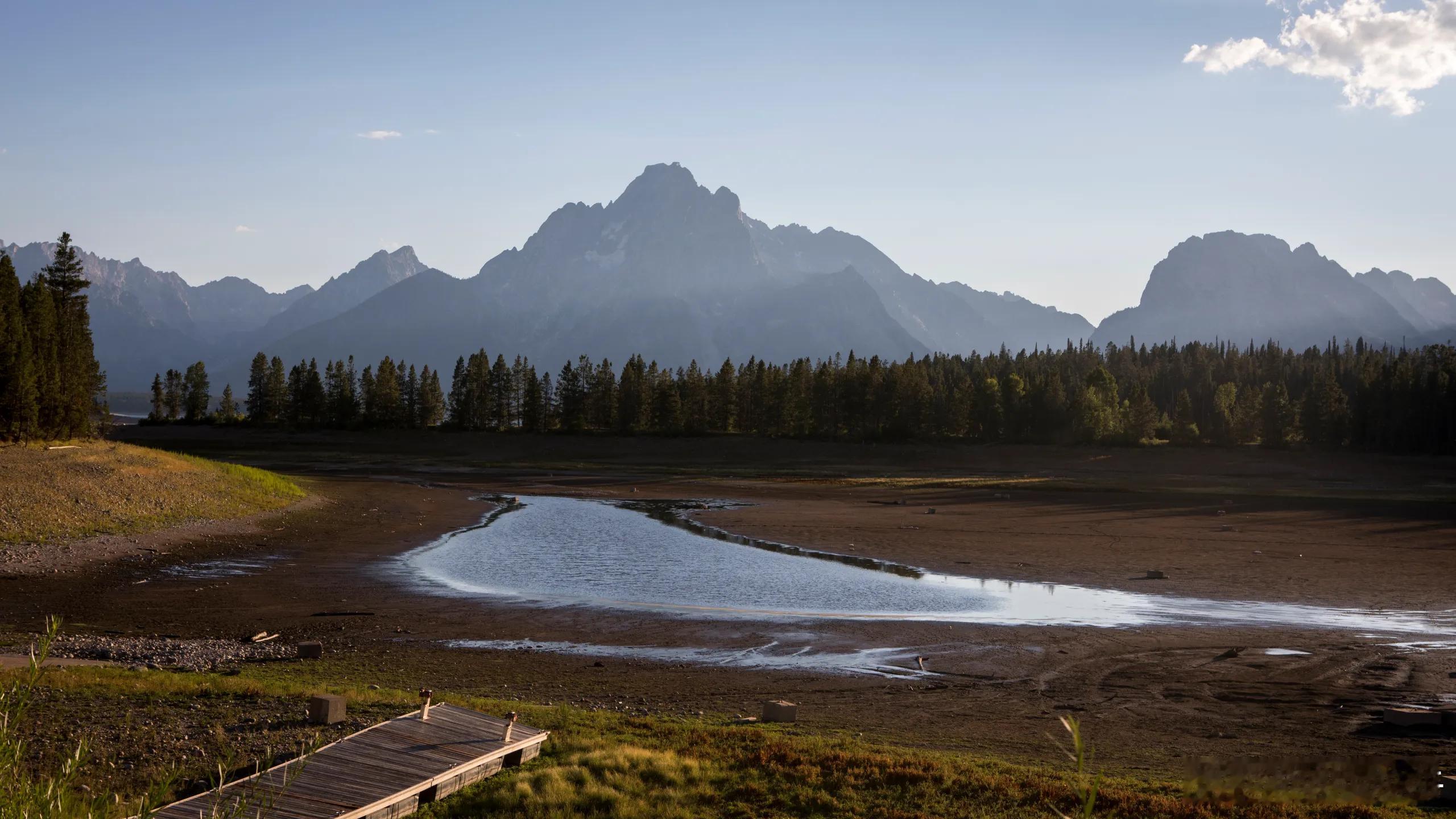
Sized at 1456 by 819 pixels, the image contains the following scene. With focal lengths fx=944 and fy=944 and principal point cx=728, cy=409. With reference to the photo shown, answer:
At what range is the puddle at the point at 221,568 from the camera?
37.0 metres

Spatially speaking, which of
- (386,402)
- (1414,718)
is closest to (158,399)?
(386,402)

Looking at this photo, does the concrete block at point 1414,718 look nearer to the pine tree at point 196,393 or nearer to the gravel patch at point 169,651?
the gravel patch at point 169,651

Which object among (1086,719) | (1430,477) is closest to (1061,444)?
(1430,477)

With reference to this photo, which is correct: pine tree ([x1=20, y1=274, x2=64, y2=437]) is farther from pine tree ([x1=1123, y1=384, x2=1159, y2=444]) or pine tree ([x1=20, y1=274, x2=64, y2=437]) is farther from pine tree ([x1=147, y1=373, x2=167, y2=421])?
pine tree ([x1=1123, y1=384, x2=1159, y2=444])

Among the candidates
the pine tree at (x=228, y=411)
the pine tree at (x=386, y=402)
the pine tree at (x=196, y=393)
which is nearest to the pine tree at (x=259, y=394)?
the pine tree at (x=228, y=411)

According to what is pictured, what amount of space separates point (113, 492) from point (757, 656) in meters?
37.8

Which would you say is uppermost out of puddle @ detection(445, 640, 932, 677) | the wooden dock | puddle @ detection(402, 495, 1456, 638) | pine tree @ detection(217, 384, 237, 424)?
pine tree @ detection(217, 384, 237, 424)

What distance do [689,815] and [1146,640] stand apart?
767 inches

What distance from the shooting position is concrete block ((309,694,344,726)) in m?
17.5

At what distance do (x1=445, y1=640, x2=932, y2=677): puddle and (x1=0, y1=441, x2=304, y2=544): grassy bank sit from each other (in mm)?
25292

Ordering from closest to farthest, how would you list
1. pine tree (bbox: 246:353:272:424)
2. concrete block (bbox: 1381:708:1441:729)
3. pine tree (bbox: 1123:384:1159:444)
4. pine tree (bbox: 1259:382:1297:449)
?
1. concrete block (bbox: 1381:708:1441:729)
2. pine tree (bbox: 1123:384:1159:444)
3. pine tree (bbox: 1259:382:1297:449)
4. pine tree (bbox: 246:353:272:424)

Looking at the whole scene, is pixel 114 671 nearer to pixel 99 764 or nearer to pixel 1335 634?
pixel 99 764

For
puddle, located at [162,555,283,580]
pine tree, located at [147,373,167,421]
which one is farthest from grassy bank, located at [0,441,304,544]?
pine tree, located at [147,373,167,421]

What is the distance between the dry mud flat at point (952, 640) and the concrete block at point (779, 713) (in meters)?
0.62
